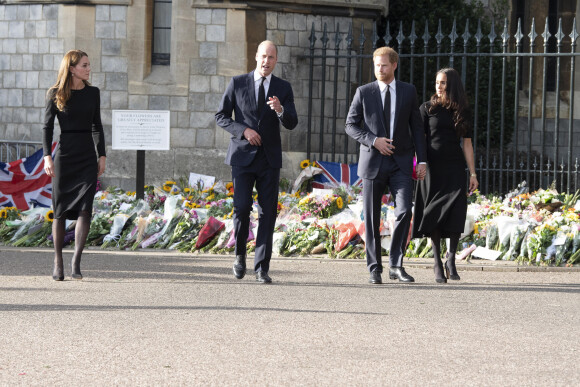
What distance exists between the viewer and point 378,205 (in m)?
8.19

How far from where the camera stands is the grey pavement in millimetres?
4910

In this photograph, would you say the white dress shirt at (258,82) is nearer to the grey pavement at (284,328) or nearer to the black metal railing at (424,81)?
the grey pavement at (284,328)

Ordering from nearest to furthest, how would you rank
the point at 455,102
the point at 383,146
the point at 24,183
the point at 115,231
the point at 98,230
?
the point at 383,146 → the point at 455,102 → the point at 115,231 → the point at 98,230 → the point at 24,183

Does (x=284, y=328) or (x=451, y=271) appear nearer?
(x=284, y=328)

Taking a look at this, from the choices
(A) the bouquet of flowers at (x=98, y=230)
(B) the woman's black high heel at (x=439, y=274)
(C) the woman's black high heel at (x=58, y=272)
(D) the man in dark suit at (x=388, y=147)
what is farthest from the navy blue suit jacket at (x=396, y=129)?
(A) the bouquet of flowers at (x=98, y=230)

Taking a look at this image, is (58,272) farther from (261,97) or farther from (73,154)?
(261,97)

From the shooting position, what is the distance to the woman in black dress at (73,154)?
319 inches

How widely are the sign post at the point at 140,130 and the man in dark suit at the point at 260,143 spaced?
3605 millimetres

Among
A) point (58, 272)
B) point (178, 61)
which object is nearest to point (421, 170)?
point (58, 272)

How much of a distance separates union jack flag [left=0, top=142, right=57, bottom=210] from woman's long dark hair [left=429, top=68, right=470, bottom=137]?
586cm

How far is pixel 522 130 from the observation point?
20984 mm

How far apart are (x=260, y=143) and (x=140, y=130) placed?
398cm

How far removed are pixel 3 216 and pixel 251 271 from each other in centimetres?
391

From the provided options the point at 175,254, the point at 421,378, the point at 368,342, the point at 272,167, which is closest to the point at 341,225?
the point at 175,254
